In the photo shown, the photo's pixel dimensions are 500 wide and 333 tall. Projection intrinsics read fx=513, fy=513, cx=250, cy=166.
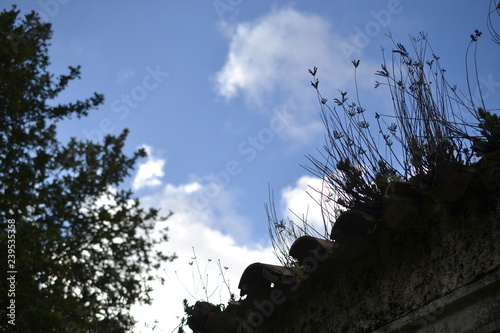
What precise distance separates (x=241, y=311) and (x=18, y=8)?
7.61 metres

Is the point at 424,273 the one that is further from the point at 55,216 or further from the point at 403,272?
the point at 55,216

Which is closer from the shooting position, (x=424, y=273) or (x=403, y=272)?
(x=424, y=273)

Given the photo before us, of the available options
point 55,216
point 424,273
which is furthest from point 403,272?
point 55,216

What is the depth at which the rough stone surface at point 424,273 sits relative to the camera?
252 centimetres

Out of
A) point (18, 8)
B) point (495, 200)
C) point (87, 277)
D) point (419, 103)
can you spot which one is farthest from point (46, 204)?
point (495, 200)

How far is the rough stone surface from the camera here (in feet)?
8.26

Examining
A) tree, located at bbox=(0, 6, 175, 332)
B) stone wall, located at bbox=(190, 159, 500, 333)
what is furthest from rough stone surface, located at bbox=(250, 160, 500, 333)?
tree, located at bbox=(0, 6, 175, 332)

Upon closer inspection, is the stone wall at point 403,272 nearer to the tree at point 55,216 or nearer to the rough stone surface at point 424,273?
the rough stone surface at point 424,273

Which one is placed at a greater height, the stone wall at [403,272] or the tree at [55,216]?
the tree at [55,216]

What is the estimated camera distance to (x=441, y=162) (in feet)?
9.32

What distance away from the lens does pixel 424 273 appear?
109 inches

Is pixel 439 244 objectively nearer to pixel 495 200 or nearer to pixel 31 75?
pixel 495 200

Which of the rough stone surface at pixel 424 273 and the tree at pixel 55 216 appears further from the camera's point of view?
the tree at pixel 55 216

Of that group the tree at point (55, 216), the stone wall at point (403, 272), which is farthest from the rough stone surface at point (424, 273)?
the tree at point (55, 216)
